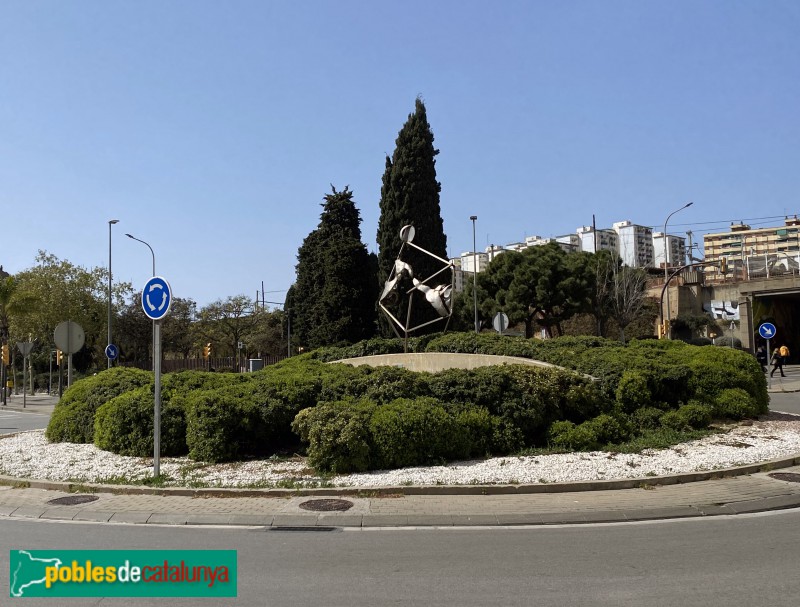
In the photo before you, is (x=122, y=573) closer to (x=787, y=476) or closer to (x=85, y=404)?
(x=787, y=476)

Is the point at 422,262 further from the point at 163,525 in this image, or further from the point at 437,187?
the point at 163,525

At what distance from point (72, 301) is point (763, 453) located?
46361 millimetres

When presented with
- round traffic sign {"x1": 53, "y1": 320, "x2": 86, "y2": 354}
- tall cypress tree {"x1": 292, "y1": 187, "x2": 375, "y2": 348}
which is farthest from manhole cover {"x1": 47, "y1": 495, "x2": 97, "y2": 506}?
tall cypress tree {"x1": 292, "y1": 187, "x2": 375, "y2": 348}

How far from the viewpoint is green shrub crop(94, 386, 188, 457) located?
495 inches

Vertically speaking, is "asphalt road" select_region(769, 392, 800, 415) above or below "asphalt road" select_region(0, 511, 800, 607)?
above

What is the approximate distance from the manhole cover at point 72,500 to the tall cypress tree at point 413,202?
29.3 metres

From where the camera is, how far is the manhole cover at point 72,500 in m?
9.63

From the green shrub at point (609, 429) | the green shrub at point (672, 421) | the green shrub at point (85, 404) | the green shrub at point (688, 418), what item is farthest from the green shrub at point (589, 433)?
the green shrub at point (85, 404)

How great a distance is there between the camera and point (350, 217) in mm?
51531

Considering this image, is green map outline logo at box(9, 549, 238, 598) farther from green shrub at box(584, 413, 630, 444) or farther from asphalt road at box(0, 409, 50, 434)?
asphalt road at box(0, 409, 50, 434)

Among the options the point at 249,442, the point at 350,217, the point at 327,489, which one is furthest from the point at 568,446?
the point at 350,217

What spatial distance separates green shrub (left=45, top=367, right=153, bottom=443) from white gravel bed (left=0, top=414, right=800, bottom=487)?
1658 millimetres

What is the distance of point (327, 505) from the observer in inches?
357

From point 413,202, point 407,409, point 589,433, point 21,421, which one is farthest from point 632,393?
point 413,202
